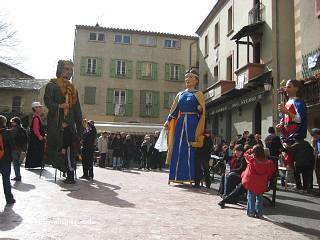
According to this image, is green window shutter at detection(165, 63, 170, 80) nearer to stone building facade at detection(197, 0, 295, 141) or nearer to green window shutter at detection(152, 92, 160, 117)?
green window shutter at detection(152, 92, 160, 117)

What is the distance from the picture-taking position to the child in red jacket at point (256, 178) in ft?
20.9

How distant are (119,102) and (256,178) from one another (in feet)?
119

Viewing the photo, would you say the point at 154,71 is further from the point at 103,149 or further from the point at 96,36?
the point at 103,149

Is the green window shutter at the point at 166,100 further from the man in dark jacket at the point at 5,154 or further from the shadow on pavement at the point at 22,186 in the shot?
the man in dark jacket at the point at 5,154

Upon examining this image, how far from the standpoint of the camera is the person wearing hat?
39.9 feet

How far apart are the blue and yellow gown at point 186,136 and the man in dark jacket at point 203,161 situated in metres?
0.11

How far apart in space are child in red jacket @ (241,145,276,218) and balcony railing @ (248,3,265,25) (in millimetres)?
17235

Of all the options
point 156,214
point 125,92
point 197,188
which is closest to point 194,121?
point 197,188

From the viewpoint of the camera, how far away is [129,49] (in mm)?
43094

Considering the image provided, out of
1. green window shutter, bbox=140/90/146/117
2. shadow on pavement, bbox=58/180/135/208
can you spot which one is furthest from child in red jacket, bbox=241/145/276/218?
green window shutter, bbox=140/90/146/117

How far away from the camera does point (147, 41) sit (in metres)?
43.7

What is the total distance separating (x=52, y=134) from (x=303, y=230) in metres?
5.41

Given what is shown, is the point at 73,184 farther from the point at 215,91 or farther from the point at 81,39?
the point at 81,39

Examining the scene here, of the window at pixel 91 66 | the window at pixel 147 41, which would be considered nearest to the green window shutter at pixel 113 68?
the window at pixel 91 66
